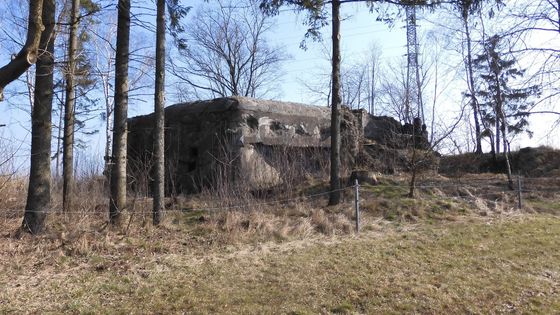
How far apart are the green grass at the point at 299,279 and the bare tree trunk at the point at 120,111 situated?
157cm

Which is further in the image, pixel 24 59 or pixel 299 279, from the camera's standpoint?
pixel 299 279

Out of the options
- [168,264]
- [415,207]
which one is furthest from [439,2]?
[168,264]

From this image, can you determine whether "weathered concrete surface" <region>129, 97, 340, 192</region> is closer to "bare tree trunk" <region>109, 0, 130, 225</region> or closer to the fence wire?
the fence wire

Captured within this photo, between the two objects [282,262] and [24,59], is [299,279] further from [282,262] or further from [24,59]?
[24,59]

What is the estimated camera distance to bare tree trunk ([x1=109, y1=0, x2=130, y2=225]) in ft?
32.6

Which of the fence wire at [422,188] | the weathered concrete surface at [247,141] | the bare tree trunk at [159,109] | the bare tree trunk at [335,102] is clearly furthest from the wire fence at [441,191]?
the weathered concrete surface at [247,141]

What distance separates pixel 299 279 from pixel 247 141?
8.53 meters

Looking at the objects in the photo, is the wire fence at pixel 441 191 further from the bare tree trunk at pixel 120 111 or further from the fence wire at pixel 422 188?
the bare tree trunk at pixel 120 111

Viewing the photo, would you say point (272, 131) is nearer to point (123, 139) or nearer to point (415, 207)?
point (415, 207)

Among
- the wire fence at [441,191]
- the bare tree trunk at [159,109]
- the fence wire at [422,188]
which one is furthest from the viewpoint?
the wire fence at [441,191]

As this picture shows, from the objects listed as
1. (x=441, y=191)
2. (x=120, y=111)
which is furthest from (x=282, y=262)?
(x=441, y=191)

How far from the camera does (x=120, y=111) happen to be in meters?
10.0

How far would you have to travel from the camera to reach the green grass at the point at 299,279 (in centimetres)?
645

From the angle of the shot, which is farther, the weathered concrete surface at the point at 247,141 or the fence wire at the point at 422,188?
the weathered concrete surface at the point at 247,141
